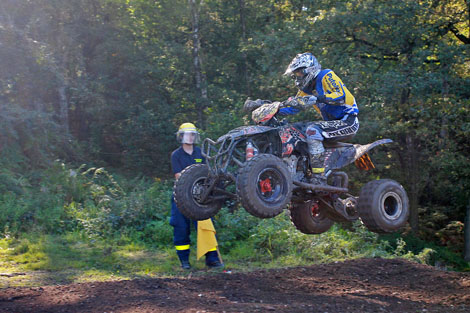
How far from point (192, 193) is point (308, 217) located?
2.20m

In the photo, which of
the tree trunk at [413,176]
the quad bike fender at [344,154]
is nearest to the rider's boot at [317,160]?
the quad bike fender at [344,154]

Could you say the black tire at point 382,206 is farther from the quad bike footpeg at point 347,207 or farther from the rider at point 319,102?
the rider at point 319,102

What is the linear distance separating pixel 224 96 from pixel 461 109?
28.6 feet

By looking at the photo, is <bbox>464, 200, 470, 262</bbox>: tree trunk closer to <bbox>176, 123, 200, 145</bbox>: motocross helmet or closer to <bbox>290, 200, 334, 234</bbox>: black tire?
<bbox>290, 200, 334, 234</bbox>: black tire

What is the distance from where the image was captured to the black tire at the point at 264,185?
20.5ft

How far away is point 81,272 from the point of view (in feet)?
29.1

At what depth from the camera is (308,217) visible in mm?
8219

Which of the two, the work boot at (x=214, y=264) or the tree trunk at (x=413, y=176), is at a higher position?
the tree trunk at (x=413, y=176)

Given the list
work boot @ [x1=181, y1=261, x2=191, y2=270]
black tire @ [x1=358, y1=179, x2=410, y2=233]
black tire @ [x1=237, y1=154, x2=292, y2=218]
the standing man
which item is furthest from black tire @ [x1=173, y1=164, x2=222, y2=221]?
work boot @ [x1=181, y1=261, x2=191, y2=270]

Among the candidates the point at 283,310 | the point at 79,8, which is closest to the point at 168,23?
the point at 79,8

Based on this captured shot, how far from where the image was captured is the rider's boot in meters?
7.33

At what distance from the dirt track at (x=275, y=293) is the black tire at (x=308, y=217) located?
80cm

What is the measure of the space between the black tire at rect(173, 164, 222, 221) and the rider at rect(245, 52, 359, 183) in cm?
126

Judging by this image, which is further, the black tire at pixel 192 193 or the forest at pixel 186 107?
the forest at pixel 186 107
